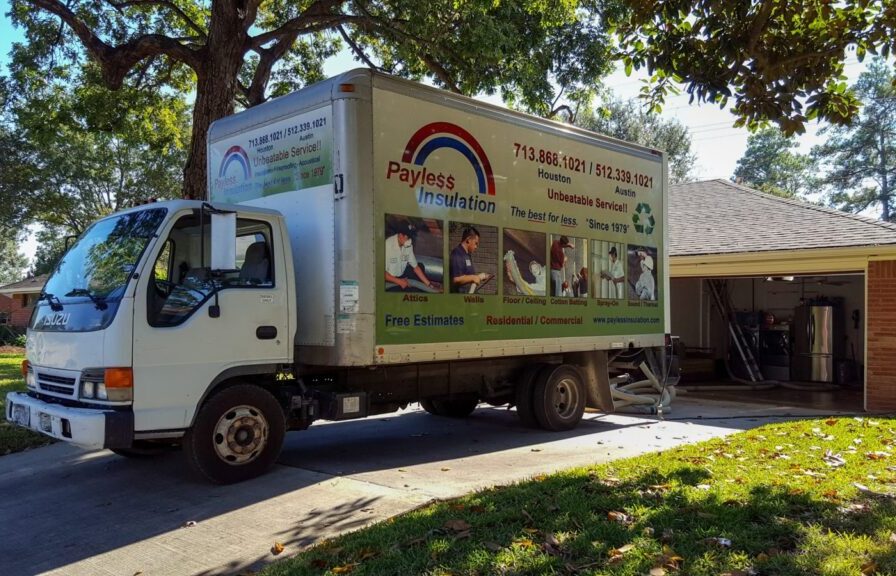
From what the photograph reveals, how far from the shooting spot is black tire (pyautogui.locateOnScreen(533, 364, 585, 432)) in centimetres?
917

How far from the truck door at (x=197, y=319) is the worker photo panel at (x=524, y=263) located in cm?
263

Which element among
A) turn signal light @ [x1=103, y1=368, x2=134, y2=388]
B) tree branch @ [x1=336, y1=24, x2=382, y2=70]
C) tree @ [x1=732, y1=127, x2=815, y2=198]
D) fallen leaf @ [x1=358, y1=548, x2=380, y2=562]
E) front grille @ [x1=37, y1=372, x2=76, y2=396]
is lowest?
fallen leaf @ [x1=358, y1=548, x2=380, y2=562]

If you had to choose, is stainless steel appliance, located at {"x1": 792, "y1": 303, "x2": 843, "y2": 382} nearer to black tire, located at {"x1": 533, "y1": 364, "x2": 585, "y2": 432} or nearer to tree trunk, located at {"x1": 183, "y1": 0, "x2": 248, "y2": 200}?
black tire, located at {"x1": 533, "y1": 364, "x2": 585, "y2": 432}

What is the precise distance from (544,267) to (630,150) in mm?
2600

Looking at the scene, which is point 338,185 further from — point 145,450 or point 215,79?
point 215,79

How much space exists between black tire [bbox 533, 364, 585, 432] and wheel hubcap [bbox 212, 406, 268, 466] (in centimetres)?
382

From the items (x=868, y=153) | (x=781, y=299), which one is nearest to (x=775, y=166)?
(x=868, y=153)

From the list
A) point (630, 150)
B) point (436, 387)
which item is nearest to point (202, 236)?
point (436, 387)

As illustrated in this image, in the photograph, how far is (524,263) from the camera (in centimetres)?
836

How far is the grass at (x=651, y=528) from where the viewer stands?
4.19 metres

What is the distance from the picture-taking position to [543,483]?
6.05m

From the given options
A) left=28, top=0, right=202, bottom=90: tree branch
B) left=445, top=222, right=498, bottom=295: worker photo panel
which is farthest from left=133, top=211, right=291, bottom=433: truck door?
left=28, top=0, right=202, bottom=90: tree branch

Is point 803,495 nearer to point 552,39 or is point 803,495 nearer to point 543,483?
point 543,483

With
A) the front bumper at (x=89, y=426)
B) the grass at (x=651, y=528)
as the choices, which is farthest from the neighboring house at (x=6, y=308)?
the grass at (x=651, y=528)
